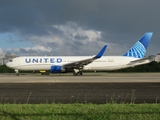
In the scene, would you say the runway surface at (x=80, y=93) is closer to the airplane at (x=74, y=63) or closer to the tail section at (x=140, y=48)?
the airplane at (x=74, y=63)

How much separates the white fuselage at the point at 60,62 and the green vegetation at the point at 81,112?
32.3m

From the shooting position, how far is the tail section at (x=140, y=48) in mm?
43844

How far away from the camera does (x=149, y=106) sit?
8805mm

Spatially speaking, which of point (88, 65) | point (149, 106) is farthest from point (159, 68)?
point (149, 106)

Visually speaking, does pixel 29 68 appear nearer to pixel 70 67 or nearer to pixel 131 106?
pixel 70 67

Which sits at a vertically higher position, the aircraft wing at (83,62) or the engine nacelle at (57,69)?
the aircraft wing at (83,62)

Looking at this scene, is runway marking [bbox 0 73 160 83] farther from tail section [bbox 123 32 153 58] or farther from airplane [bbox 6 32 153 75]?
tail section [bbox 123 32 153 58]

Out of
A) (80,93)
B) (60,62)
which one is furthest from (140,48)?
(80,93)

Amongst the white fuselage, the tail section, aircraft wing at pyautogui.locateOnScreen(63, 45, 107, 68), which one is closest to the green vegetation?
aircraft wing at pyautogui.locateOnScreen(63, 45, 107, 68)

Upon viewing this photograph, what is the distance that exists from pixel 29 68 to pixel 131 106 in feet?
111

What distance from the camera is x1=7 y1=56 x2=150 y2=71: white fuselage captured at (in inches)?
1603

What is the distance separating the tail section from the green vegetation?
1407 inches

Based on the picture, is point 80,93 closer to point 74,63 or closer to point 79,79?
point 79,79

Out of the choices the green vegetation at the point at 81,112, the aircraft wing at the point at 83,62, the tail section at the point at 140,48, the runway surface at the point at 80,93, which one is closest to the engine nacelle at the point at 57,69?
the aircraft wing at the point at 83,62
